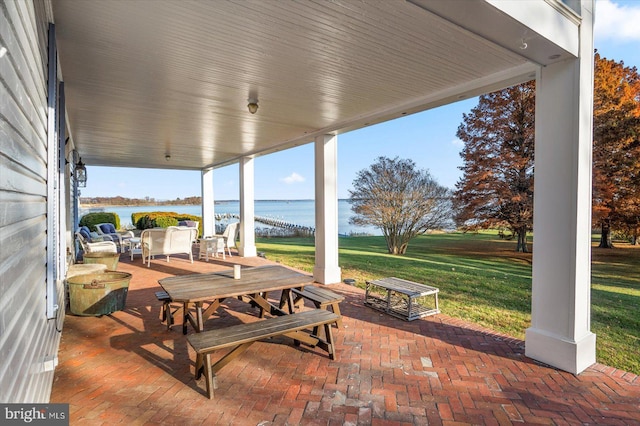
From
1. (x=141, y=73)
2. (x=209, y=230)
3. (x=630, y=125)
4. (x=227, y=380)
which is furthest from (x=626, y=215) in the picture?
(x=209, y=230)

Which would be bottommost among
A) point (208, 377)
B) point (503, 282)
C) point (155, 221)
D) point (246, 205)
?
point (503, 282)

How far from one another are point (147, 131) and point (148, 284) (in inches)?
113

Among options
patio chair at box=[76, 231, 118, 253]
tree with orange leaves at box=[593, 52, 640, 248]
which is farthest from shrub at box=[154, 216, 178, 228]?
tree with orange leaves at box=[593, 52, 640, 248]

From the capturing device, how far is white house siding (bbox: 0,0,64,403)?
1178mm

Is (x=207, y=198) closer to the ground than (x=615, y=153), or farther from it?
closer to the ground

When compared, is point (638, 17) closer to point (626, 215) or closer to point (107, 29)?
point (626, 215)

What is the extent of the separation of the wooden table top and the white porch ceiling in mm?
2256

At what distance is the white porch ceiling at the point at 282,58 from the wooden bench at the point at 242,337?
242 cm

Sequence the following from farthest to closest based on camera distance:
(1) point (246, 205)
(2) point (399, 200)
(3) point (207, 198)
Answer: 1. (3) point (207, 198)
2. (2) point (399, 200)
3. (1) point (246, 205)

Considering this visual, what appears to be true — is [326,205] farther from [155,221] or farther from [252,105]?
[155,221]

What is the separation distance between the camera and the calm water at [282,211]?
1518 centimetres

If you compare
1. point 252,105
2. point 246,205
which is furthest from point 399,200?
point 252,105

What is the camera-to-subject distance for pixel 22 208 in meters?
1.52

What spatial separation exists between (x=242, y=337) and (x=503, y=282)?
238 inches
